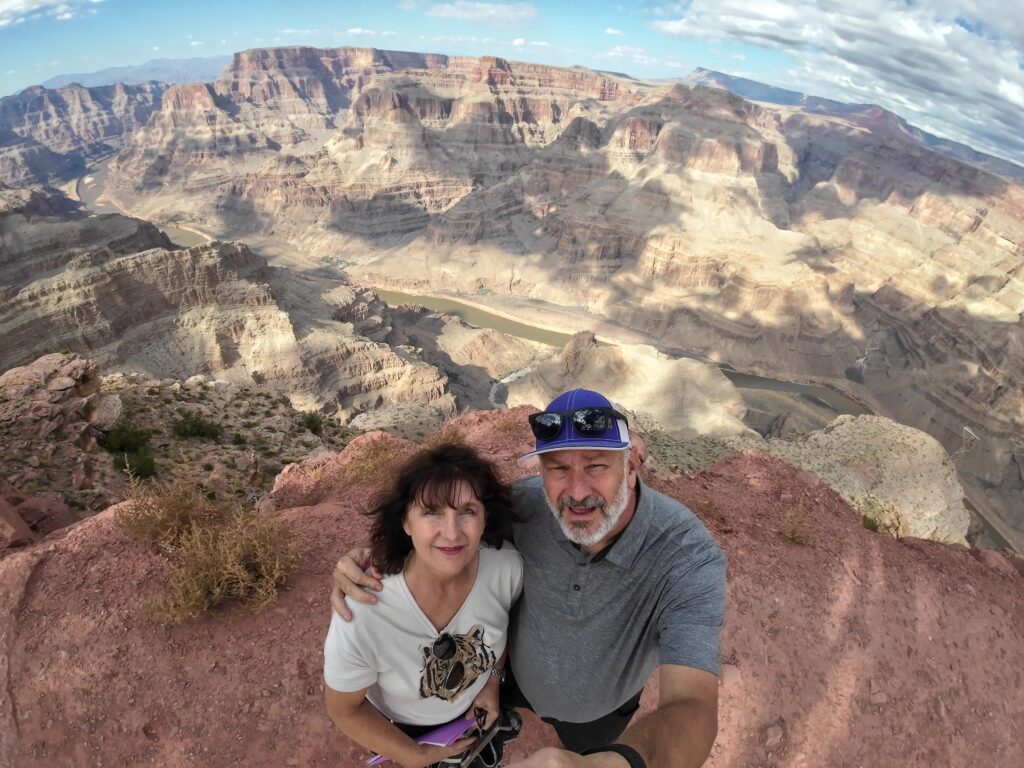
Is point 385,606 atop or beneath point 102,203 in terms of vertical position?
atop

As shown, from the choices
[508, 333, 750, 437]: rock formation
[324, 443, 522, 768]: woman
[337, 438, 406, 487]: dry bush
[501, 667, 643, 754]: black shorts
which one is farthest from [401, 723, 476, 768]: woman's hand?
[508, 333, 750, 437]: rock formation

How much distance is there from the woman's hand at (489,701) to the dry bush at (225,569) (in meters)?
2.76

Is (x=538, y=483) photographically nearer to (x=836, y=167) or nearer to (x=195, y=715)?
(x=195, y=715)

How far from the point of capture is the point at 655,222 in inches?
3295

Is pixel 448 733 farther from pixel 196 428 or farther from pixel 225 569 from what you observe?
pixel 196 428

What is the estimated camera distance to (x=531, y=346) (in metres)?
55.3

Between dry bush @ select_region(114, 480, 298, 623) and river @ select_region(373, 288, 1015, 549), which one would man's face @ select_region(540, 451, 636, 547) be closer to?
dry bush @ select_region(114, 480, 298, 623)

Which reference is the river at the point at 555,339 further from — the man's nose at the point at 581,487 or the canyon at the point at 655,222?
the man's nose at the point at 581,487

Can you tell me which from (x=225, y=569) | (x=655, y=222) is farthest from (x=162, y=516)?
(x=655, y=222)

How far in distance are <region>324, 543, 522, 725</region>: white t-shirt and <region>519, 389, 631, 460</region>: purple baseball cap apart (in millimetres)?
727

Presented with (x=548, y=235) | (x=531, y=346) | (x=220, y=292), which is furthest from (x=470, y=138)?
(x=220, y=292)

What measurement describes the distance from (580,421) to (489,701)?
6.31 feet

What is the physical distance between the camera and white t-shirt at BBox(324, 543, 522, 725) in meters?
2.64

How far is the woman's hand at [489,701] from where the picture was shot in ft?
10.6
